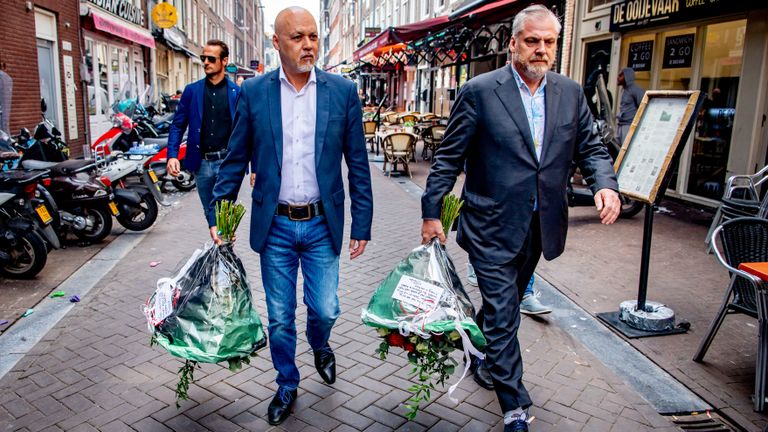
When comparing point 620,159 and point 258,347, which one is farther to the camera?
point 620,159

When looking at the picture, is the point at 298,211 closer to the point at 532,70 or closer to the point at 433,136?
the point at 532,70

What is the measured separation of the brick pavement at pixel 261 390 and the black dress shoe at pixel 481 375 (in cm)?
5

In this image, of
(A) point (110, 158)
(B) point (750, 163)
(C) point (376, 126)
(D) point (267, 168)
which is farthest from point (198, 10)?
(D) point (267, 168)

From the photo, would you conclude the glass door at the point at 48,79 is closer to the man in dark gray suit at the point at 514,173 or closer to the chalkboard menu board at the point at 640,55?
the chalkboard menu board at the point at 640,55

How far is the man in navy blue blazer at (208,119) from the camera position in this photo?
5359 mm

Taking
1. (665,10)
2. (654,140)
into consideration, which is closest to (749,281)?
(654,140)

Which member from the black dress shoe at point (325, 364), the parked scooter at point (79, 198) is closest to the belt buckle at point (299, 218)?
the black dress shoe at point (325, 364)

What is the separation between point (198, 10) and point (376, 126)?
2191 cm

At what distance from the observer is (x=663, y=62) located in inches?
390

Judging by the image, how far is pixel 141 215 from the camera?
738 centimetres

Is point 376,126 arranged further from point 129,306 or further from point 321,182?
point 321,182

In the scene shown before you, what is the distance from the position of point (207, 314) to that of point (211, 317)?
2 cm

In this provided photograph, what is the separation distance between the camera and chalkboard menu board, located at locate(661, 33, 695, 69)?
9.25 metres

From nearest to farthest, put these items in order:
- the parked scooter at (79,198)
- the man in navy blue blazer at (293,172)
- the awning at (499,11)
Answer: the man in navy blue blazer at (293,172)
the parked scooter at (79,198)
the awning at (499,11)
